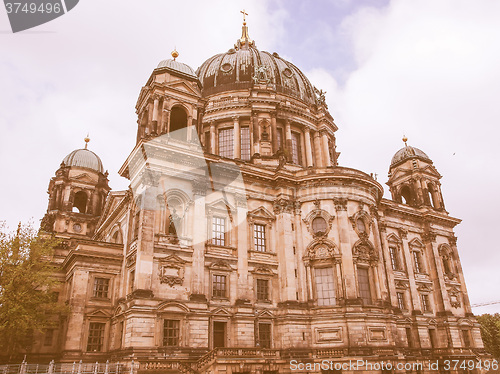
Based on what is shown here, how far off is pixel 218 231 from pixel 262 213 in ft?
14.2

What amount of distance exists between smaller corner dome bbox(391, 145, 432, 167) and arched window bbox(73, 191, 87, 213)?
3867 cm

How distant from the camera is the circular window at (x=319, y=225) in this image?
3309 centimetres

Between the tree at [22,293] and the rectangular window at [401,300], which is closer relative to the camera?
the tree at [22,293]

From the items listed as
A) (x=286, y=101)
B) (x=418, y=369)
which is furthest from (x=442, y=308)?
(x=286, y=101)

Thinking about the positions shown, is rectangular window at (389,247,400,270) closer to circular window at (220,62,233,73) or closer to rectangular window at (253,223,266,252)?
rectangular window at (253,223,266,252)

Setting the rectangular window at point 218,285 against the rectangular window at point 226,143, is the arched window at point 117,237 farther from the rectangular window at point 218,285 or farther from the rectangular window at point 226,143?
the rectangular window at point 226,143

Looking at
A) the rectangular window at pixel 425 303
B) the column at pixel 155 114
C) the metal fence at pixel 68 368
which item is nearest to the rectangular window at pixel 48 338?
the metal fence at pixel 68 368

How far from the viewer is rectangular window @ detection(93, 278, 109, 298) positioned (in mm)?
31281

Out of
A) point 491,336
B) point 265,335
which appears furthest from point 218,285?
point 491,336

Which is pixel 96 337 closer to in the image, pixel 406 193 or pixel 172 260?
pixel 172 260

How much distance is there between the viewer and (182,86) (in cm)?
3244

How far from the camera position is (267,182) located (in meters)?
34.2

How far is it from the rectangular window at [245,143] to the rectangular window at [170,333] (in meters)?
19.7

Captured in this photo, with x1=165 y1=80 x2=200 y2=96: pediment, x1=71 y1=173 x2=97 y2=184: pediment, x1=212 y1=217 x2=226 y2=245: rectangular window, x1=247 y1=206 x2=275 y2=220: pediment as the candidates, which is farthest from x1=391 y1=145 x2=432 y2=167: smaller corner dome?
x1=71 y1=173 x2=97 y2=184: pediment
